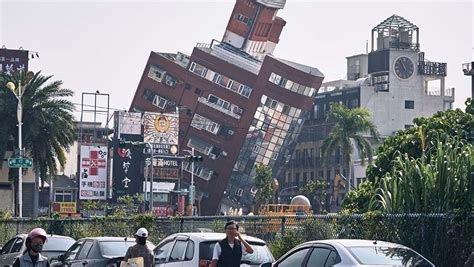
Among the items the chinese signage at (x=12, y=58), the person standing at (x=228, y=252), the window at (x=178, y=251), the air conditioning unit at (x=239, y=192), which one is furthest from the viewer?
the air conditioning unit at (x=239, y=192)

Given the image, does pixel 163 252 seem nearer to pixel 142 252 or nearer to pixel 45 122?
pixel 142 252

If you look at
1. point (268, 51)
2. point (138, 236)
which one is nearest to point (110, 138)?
point (268, 51)

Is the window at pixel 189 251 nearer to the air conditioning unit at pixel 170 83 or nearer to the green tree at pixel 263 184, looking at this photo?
the green tree at pixel 263 184

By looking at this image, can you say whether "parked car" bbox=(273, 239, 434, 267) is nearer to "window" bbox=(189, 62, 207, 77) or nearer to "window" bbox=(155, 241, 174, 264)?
"window" bbox=(155, 241, 174, 264)

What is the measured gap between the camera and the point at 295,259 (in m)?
17.0

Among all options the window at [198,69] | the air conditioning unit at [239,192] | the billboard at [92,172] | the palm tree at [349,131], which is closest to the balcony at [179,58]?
the window at [198,69]

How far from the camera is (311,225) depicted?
24531 mm

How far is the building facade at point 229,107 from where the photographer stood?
122250mm

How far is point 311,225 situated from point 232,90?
98.6 meters

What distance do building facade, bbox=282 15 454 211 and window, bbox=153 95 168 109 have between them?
65.8 feet

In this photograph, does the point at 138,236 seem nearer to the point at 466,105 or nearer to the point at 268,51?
the point at 466,105

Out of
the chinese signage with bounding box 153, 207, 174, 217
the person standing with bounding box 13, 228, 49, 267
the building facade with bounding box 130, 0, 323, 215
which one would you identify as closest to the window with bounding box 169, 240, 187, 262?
the person standing with bounding box 13, 228, 49, 267

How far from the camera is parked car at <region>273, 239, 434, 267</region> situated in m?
Result: 15.6

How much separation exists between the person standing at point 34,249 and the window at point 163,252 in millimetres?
9164
